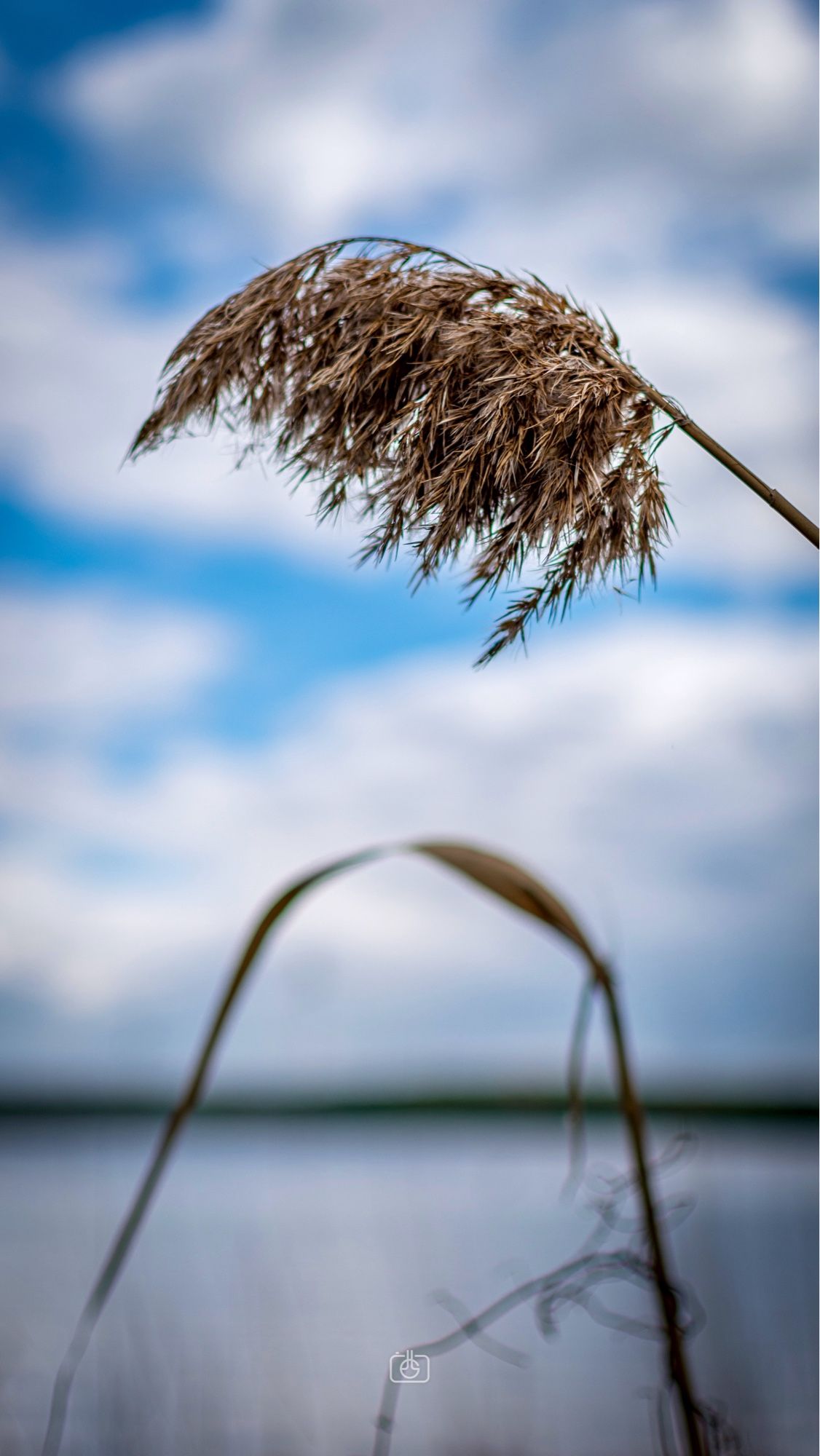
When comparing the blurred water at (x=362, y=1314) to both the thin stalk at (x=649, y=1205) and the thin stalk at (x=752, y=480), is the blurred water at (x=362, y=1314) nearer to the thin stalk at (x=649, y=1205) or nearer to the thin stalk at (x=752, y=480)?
the thin stalk at (x=649, y=1205)

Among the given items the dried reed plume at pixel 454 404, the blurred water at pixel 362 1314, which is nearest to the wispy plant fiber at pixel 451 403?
the dried reed plume at pixel 454 404

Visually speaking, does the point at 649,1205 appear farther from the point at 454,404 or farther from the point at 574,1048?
the point at 454,404

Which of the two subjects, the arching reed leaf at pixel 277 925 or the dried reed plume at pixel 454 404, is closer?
the arching reed leaf at pixel 277 925

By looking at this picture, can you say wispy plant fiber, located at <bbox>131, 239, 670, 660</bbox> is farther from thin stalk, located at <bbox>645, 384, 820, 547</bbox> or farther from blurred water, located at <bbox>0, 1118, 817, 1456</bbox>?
blurred water, located at <bbox>0, 1118, 817, 1456</bbox>

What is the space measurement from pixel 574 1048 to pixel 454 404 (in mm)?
1100

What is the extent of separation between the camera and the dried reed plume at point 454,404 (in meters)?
1.35

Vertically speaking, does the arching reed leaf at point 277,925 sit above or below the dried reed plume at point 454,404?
below

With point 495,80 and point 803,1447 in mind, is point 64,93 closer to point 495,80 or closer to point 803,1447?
point 495,80

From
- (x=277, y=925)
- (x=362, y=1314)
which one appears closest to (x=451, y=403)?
(x=277, y=925)

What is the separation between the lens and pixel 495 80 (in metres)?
3.26
